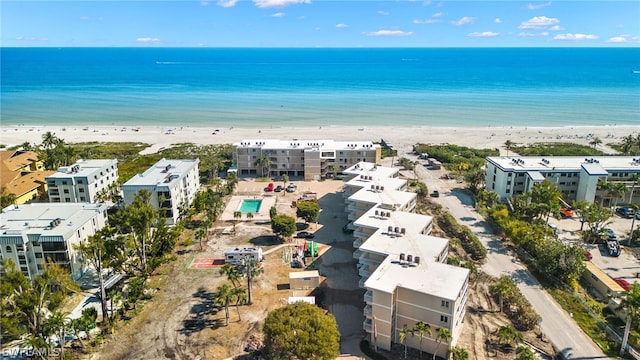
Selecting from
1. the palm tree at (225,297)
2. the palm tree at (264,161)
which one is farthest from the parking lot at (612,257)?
the palm tree at (264,161)

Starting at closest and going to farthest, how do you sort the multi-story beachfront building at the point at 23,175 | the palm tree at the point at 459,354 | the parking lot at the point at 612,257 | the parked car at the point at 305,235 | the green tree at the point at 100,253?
1. the palm tree at the point at 459,354
2. the green tree at the point at 100,253
3. the parking lot at the point at 612,257
4. the parked car at the point at 305,235
5. the multi-story beachfront building at the point at 23,175

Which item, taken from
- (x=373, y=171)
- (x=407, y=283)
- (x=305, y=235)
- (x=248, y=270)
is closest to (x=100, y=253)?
(x=248, y=270)

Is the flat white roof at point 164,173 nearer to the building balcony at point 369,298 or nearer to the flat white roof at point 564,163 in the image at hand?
the building balcony at point 369,298

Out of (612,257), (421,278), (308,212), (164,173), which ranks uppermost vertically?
(164,173)

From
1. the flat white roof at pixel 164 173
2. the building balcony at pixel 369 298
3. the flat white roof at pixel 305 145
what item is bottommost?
the building balcony at pixel 369 298

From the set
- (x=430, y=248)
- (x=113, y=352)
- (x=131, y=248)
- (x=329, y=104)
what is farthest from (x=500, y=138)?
(x=113, y=352)

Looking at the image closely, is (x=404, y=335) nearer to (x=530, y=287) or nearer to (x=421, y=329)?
(x=421, y=329)

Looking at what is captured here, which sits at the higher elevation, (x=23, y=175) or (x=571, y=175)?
(x=571, y=175)
